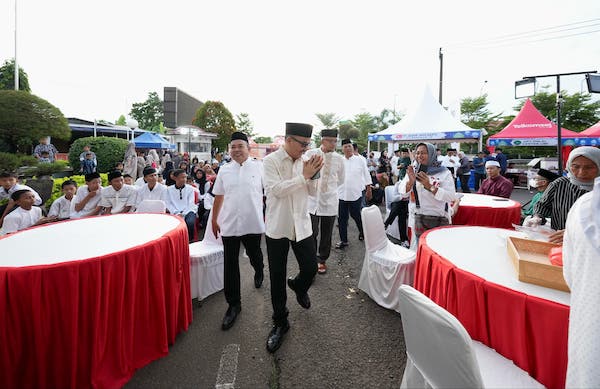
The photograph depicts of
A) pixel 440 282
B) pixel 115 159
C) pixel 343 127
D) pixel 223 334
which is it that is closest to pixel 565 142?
pixel 440 282

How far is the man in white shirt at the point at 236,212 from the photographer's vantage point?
2.81 meters

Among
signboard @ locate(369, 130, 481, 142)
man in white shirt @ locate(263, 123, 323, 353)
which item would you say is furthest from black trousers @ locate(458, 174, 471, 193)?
man in white shirt @ locate(263, 123, 323, 353)

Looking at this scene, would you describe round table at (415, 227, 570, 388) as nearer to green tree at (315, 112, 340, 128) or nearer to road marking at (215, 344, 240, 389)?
road marking at (215, 344, 240, 389)

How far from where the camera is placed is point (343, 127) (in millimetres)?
40406

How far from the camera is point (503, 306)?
5.17ft

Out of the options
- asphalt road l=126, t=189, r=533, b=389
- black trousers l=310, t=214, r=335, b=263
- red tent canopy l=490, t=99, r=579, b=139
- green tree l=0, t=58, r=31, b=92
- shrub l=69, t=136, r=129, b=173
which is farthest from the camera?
green tree l=0, t=58, r=31, b=92

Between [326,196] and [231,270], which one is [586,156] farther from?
[231,270]

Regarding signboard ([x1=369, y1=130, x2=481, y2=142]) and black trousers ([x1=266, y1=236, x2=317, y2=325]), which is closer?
black trousers ([x1=266, y1=236, x2=317, y2=325])

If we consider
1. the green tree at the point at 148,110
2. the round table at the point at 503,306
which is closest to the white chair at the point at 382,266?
the round table at the point at 503,306

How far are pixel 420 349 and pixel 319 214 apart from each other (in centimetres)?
262

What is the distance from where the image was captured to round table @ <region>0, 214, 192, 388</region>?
68.7 inches

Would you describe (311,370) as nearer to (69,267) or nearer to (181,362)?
(181,362)

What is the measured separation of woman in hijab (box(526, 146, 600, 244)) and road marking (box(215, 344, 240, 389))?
9.19 feet

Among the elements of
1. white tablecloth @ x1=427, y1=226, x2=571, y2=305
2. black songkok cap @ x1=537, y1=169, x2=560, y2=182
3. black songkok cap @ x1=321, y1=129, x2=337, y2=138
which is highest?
black songkok cap @ x1=321, y1=129, x2=337, y2=138
